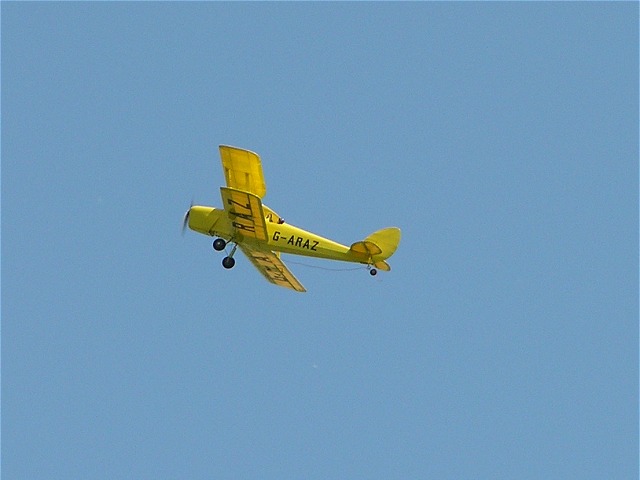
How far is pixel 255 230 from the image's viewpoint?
89.8 ft

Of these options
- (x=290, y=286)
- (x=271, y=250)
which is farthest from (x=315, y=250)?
(x=290, y=286)

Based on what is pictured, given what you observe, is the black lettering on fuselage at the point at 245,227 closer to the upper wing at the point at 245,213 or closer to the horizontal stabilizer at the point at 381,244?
the upper wing at the point at 245,213

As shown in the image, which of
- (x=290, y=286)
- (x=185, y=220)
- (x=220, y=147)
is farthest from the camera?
(x=290, y=286)

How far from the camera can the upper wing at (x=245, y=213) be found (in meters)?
26.5

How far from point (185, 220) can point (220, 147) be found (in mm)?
2632

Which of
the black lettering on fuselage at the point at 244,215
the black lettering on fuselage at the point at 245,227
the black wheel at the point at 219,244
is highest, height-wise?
the black lettering on fuselage at the point at 244,215

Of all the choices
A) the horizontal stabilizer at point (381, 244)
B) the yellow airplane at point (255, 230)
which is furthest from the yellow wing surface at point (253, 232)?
the horizontal stabilizer at point (381, 244)

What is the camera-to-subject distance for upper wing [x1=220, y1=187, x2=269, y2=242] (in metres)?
26.5

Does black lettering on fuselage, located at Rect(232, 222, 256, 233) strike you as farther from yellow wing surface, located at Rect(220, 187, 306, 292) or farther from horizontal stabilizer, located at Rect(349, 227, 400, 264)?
horizontal stabilizer, located at Rect(349, 227, 400, 264)

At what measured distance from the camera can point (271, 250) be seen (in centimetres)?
2792

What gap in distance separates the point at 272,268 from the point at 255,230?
7.69 feet

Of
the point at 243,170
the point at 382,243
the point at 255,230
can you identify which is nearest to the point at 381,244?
the point at 382,243

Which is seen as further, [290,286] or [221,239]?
[290,286]

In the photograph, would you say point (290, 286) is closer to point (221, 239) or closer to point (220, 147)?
point (221, 239)
